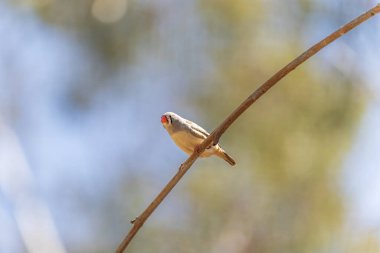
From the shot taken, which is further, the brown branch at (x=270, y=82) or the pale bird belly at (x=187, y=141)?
the pale bird belly at (x=187, y=141)

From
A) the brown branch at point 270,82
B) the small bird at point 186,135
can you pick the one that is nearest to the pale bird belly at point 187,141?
the small bird at point 186,135

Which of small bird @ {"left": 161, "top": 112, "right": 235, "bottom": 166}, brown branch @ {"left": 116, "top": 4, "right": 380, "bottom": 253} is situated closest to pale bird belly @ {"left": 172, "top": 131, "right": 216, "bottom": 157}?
small bird @ {"left": 161, "top": 112, "right": 235, "bottom": 166}

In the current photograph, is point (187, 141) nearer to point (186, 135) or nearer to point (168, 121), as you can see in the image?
point (186, 135)

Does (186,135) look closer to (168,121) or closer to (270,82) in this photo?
(168,121)

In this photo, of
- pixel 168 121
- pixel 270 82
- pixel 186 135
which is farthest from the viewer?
pixel 168 121

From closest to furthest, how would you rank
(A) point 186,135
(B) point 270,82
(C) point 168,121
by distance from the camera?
(B) point 270,82
(A) point 186,135
(C) point 168,121

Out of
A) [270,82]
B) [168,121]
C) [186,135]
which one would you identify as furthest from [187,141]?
[270,82]

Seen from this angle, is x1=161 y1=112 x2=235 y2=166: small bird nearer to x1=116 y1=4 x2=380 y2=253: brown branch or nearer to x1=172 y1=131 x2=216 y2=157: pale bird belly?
x1=172 y1=131 x2=216 y2=157: pale bird belly

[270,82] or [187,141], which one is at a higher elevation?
[187,141]

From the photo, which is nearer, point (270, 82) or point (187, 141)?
point (270, 82)

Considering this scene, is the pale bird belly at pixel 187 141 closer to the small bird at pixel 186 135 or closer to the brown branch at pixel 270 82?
the small bird at pixel 186 135

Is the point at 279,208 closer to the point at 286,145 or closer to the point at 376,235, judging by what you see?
the point at 286,145

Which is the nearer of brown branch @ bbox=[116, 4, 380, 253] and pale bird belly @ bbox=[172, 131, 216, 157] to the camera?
brown branch @ bbox=[116, 4, 380, 253]

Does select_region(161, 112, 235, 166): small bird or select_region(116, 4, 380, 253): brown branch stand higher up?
select_region(161, 112, 235, 166): small bird
